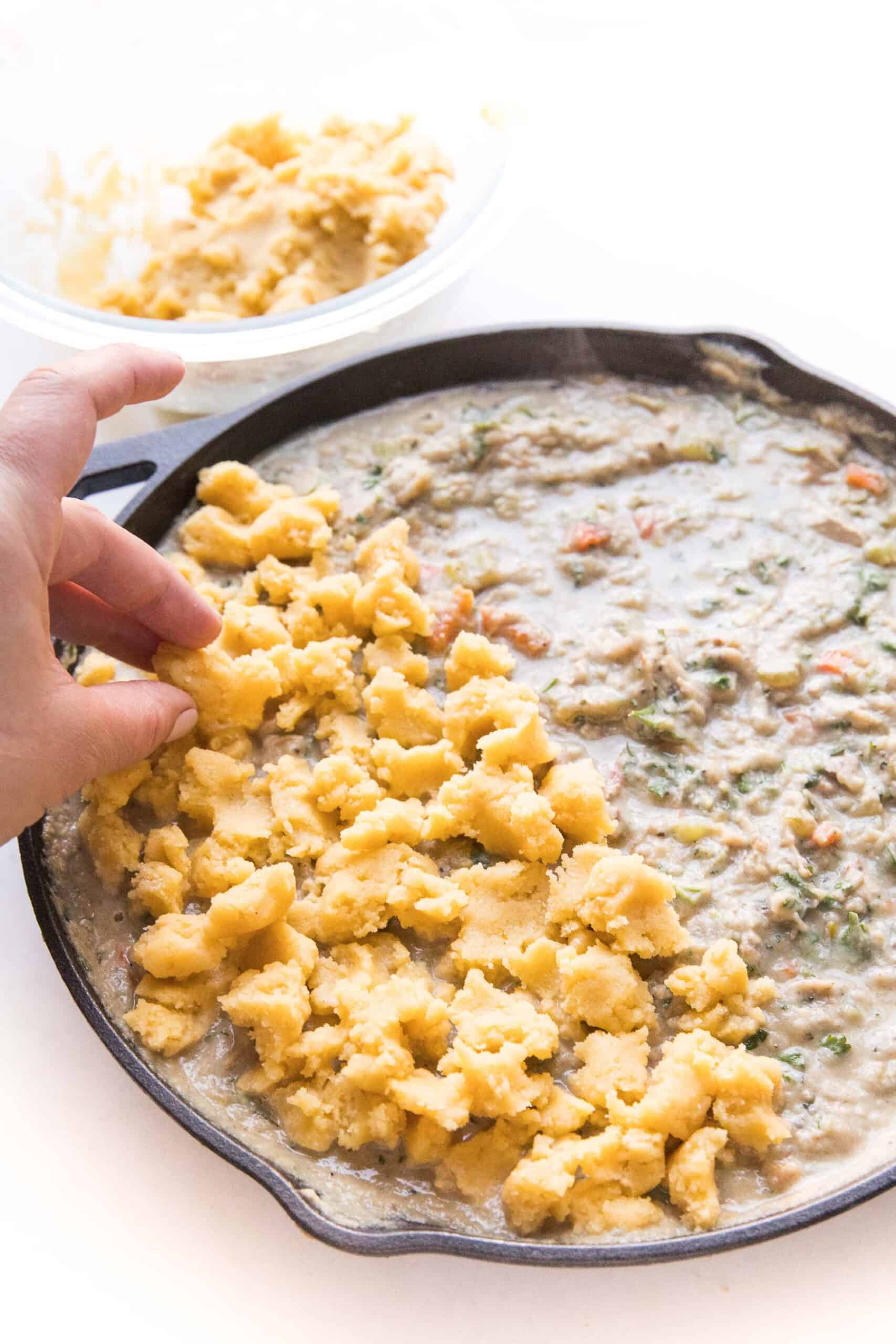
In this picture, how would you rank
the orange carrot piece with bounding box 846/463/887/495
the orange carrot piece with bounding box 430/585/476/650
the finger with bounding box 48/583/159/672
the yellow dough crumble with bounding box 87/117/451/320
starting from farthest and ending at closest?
1. the yellow dough crumble with bounding box 87/117/451/320
2. the orange carrot piece with bounding box 846/463/887/495
3. the orange carrot piece with bounding box 430/585/476/650
4. the finger with bounding box 48/583/159/672

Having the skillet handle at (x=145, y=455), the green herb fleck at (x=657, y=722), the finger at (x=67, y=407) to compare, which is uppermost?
the finger at (x=67, y=407)

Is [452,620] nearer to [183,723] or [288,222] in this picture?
[183,723]


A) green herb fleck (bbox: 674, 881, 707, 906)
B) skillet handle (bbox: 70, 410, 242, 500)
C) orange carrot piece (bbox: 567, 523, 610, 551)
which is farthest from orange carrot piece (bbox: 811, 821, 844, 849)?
skillet handle (bbox: 70, 410, 242, 500)

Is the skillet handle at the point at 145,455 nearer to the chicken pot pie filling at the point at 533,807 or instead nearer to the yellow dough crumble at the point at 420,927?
the chicken pot pie filling at the point at 533,807

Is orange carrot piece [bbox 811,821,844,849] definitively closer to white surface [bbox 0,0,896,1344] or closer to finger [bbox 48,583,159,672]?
white surface [bbox 0,0,896,1344]

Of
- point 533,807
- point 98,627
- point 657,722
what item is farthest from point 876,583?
point 98,627

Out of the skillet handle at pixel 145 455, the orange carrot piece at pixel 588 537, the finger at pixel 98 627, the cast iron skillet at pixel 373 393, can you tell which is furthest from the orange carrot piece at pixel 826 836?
the skillet handle at pixel 145 455

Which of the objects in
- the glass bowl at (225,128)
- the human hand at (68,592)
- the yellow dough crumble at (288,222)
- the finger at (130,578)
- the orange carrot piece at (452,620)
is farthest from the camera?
the yellow dough crumble at (288,222)
